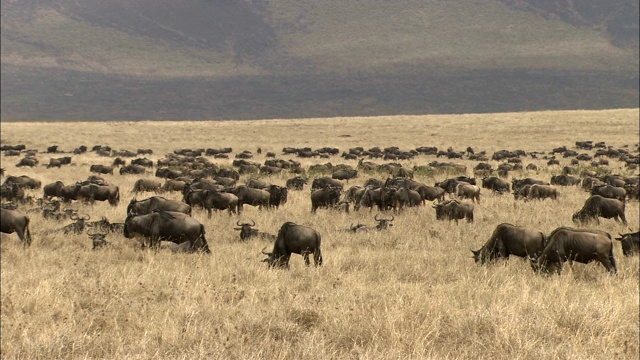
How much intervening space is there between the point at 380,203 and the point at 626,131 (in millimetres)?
57630

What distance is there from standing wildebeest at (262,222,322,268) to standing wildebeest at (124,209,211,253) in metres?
1.94

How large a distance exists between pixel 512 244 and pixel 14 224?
33.7 ft

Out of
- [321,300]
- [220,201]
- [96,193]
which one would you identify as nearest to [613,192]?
[220,201]

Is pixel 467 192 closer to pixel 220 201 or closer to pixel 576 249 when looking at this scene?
pixel 220 201

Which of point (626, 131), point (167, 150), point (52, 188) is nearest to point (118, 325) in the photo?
point (52, 188)

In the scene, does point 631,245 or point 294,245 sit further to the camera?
point 631,245

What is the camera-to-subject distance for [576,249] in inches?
367

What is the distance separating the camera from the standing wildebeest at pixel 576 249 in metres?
9.33

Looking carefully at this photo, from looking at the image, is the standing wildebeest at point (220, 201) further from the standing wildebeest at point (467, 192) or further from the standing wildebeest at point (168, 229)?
the standing wildebeest at point (467, 192)

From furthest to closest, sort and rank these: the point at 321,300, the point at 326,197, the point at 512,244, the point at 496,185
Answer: the point at 496,185, the point at 326,197, the point at 512,244, the point at 321,300

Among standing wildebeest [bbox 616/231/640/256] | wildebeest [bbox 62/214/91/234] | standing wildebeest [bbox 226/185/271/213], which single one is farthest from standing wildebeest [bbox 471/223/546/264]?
standing wildebeest [bbox 226/185/271/213]

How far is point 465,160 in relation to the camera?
41.0m

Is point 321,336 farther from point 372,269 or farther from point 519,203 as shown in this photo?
point 519,203

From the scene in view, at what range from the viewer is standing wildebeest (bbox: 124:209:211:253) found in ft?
37.3
